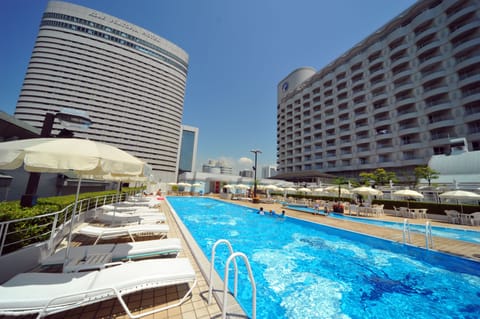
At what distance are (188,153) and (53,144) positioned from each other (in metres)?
80.7

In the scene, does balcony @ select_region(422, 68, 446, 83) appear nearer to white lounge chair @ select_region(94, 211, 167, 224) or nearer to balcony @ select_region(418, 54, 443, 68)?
balcony @ select_region(418, 54, 443, 68)

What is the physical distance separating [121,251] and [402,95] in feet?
142

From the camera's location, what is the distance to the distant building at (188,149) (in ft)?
258

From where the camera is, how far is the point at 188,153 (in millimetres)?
80500

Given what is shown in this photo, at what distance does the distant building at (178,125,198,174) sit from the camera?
258ft

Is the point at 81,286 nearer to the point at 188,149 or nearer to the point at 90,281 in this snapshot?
the point at 90,281

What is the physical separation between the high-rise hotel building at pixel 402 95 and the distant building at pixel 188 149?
52333 mm

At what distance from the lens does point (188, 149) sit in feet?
265

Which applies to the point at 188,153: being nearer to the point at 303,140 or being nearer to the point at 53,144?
the point at 303,140

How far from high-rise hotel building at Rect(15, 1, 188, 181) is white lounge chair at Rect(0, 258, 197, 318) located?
64.4m

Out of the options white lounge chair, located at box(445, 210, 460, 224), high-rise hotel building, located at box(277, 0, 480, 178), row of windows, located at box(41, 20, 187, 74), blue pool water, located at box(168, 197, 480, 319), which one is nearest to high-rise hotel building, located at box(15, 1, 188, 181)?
row of windows, located at box(41, 20, 187, 74)

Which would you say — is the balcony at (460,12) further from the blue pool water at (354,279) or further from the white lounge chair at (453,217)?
the blue pool water at (354,279)

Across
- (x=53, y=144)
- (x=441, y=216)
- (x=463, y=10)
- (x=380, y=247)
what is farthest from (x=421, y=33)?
(x=53, y=144)

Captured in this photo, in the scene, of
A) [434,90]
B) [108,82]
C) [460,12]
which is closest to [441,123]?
[434,90]
